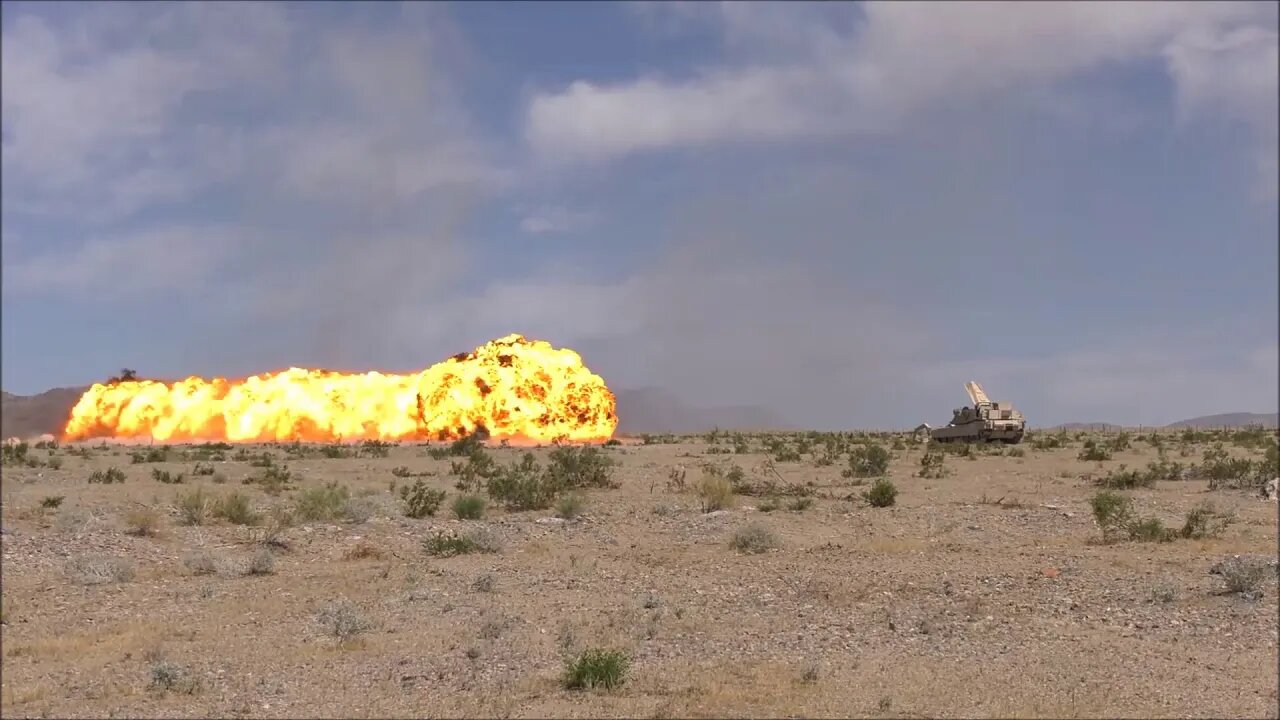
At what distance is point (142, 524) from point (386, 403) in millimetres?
42883

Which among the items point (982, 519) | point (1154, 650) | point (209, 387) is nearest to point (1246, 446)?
point (982, 519)

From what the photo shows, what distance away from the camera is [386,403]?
64312 mm

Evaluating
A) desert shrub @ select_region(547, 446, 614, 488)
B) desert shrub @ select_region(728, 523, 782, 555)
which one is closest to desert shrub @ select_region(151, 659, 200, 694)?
desert shrub @ select_region(728, 523, 782, 555)

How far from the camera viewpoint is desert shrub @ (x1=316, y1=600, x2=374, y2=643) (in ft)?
44.4

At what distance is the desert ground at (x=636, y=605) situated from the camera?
10891 millimetres

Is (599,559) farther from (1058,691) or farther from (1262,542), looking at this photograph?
(1262,542)

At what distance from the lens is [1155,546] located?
1873 centimetres

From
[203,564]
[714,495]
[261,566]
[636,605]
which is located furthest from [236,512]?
[636,605]

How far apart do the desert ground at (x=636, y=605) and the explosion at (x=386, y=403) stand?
98.2ft

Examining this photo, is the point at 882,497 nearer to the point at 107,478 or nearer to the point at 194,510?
the point at 194,510

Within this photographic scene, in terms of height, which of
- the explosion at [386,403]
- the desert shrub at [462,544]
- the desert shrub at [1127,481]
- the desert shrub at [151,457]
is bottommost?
the desert shrub at [462,544]

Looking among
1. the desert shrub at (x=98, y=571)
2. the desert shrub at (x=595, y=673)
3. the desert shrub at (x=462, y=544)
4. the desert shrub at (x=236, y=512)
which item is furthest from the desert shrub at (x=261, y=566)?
the desert shrub at (x=595, y=673)

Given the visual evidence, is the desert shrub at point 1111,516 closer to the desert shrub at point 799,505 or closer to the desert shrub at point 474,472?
the desert shrub at point 799,505

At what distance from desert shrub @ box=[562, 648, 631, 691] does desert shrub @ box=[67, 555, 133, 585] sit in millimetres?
9893
